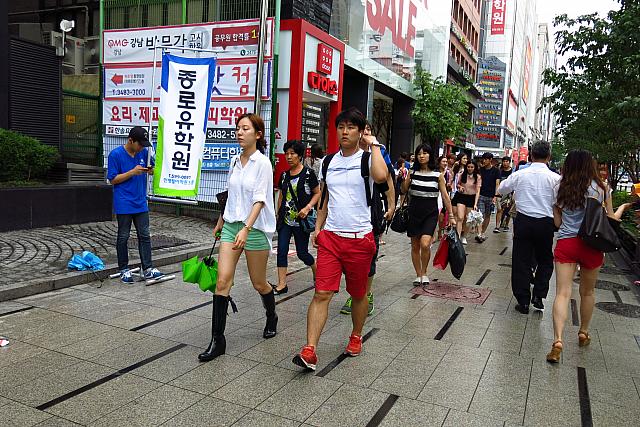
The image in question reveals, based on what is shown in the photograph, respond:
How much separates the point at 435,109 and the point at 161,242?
1709 centimetres

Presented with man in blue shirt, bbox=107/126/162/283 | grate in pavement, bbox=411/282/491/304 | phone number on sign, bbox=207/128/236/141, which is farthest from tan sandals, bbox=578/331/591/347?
phone number on sign, bbox=207/128/236/141

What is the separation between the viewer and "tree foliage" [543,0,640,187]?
9.63 meters

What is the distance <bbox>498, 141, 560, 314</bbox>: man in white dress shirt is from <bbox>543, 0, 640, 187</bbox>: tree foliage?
374 centimetres

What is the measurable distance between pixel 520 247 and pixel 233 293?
10.9 feet

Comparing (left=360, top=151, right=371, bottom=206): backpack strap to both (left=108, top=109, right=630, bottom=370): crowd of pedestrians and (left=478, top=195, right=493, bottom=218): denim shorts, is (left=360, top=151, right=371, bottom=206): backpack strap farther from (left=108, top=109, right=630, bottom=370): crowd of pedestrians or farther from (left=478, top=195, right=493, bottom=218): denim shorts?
(left=478, top=195, right=493, bottom=218): denim shorts

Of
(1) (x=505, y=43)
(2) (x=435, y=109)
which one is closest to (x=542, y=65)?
(1) (x=505, y=43)

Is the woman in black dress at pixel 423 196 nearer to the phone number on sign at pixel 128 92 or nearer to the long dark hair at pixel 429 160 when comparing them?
the long dark hair at pixel 429 160

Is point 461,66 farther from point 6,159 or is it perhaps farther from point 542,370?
point 542,370

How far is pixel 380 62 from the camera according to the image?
19.7 m

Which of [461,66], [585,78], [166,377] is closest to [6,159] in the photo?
[166,377]

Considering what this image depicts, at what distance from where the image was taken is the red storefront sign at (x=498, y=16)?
64.5m

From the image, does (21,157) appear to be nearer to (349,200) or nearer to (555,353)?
(349,200)

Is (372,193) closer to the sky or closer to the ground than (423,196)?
closer to the sky

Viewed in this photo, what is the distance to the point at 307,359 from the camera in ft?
13.1
